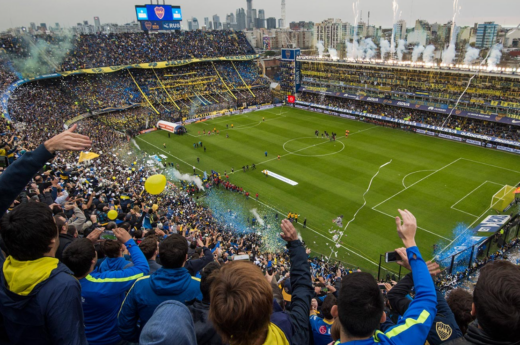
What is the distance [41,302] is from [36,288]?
0.15m

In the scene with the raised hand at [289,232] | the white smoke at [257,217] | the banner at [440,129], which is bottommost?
the white smoke at [257,217]

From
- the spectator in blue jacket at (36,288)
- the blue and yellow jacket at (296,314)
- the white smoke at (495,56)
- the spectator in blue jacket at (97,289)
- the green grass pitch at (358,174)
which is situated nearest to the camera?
the blue and yellow jacket at (296,314)

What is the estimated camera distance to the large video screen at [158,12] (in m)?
73.0

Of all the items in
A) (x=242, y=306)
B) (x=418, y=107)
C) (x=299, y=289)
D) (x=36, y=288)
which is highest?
(x=242, y=306)

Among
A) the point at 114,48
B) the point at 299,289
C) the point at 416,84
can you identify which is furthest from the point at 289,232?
the point at 114,48

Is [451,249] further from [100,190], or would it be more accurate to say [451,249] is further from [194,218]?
[100,190]

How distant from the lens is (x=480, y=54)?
6156cm

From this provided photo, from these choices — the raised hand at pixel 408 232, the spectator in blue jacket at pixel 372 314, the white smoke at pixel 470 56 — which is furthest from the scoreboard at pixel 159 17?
the spectator in blue jacket at pixel 372 314

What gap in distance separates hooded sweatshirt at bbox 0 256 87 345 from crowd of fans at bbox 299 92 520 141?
170ft

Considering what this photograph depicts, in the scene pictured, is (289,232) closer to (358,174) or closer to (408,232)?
(408,232)

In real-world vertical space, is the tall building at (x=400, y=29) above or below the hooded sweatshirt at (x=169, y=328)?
above

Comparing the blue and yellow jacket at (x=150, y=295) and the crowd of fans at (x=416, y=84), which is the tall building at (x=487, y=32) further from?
the blue and yellow jacket at (x=150, y=295)

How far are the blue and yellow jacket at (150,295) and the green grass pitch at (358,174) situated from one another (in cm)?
2035

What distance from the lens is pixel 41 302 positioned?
3.24 m
